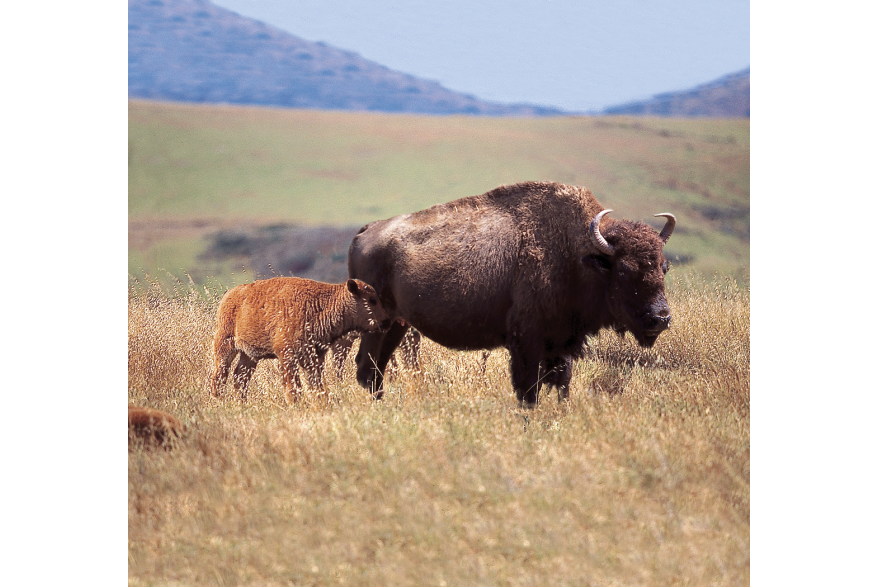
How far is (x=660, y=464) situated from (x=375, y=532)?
1.98m

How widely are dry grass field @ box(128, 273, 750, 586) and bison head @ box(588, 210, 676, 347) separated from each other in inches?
28.2

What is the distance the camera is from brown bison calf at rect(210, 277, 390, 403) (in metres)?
7.10

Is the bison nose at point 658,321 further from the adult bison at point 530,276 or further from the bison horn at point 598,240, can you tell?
the bison horn at point 598,240

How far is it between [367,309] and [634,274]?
8.74ft

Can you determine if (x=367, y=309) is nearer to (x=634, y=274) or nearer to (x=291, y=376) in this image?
(x=291, y=376)

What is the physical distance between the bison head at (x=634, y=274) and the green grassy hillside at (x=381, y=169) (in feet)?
120

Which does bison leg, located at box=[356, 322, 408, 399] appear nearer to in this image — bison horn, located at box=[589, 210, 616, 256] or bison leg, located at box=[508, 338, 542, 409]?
bison leg, located at box=[508, 338, 542, 409]

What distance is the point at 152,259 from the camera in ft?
159

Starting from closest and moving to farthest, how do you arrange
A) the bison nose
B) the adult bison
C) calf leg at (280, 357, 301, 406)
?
the bison nose
the adult bison
calf leg at (280, 357, 301, 406)

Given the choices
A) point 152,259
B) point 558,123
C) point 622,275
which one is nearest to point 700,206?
point 558,123

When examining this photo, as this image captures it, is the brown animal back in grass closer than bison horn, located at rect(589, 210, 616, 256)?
Yes

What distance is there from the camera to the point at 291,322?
23.4 feet

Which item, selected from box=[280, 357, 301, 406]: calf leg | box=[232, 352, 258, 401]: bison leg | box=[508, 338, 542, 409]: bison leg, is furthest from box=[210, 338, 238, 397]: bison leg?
box=[508, 338, 542, 409]: bison leg

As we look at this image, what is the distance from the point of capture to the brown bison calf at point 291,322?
7.10 meters
